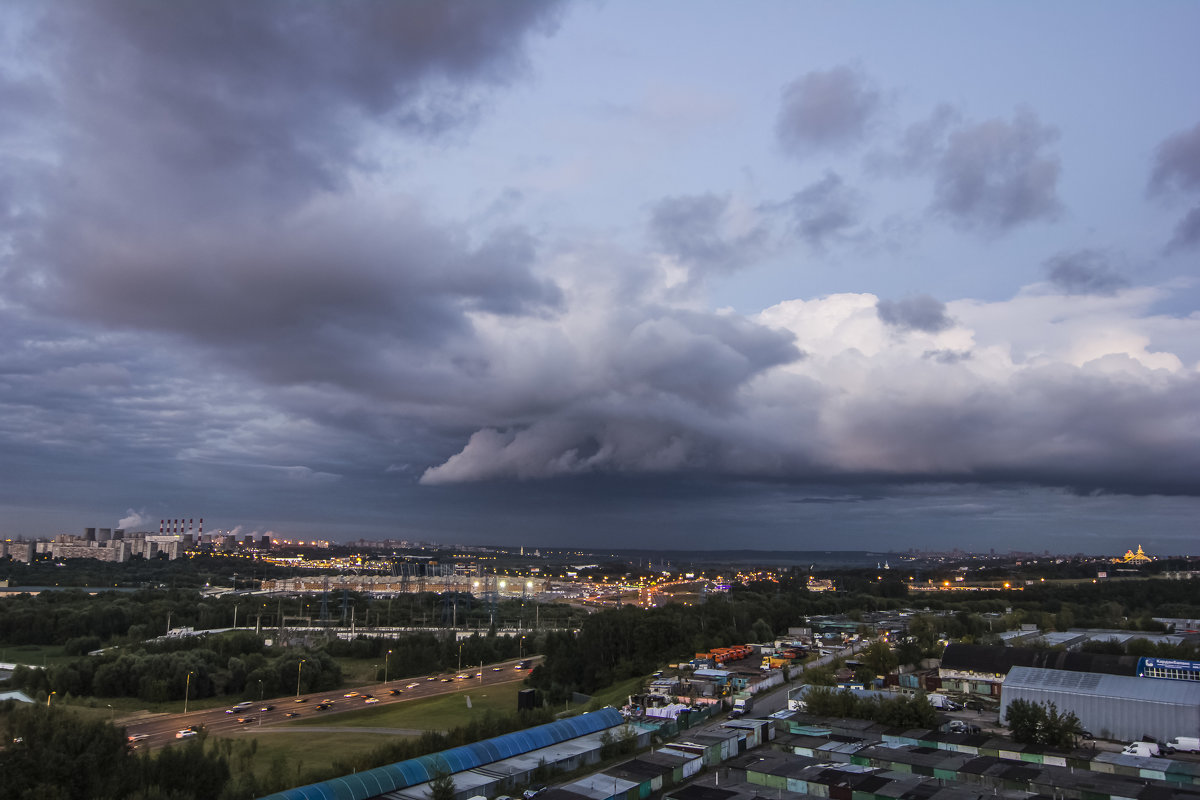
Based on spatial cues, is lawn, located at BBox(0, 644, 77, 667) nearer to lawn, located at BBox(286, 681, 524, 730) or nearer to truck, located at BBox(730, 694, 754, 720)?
lawn, located at BBox(286, 681, 524, 730)

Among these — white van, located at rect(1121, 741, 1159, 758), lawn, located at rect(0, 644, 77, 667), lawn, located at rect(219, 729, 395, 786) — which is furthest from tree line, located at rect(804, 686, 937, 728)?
lawn, located at rect(0, 644, 77, 667)

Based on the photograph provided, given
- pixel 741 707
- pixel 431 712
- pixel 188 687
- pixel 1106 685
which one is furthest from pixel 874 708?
pixel 188 687

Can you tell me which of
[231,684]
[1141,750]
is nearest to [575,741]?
[1141,750]

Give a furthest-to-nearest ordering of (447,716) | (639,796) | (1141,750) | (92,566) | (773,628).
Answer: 1. (92,566)
2. (773,628)
3. (447,716)
4. (1141,750)
5. (639,796)

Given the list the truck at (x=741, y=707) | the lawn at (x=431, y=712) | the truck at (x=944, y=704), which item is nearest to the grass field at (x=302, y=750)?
the lawn at (x=431, y=712)

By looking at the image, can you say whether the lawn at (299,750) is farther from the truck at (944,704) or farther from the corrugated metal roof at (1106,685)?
the corrugated metal roof at (1106,685)

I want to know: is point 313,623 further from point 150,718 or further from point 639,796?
point 639,796

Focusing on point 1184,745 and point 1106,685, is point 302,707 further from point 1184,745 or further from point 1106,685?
point 1184,745
